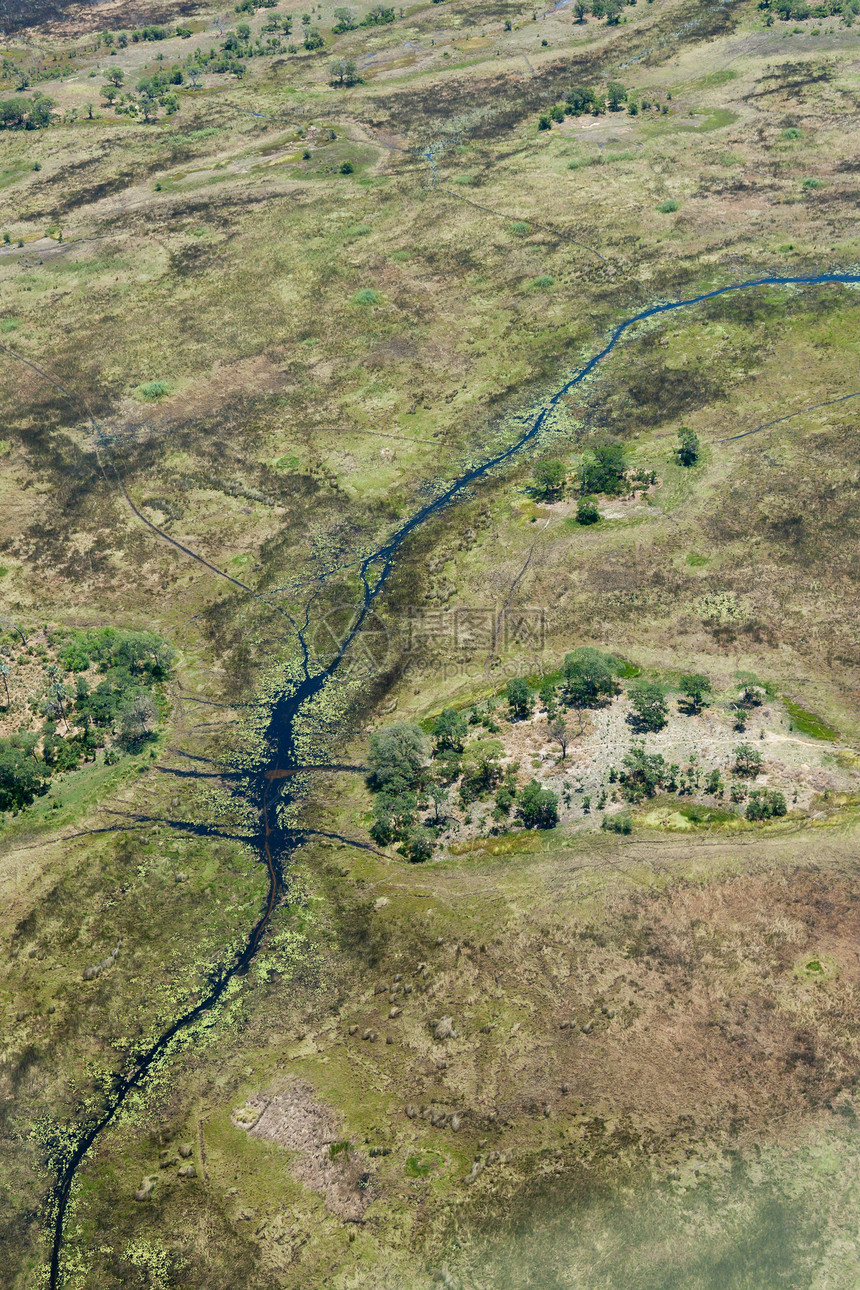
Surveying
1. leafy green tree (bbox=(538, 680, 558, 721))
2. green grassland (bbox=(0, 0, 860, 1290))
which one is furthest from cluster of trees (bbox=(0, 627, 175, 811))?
leafy green tree (bbox=(538, 680, 558, 721))

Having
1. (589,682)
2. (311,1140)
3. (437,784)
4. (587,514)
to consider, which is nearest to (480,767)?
(437,784)

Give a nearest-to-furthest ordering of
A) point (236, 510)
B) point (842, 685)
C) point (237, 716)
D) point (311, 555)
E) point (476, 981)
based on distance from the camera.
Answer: point (476, 981), point (842, 685), point (237, 716), point (311, 555), point (236, 510)

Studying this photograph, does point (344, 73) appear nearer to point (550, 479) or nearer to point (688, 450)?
point (550, 479)

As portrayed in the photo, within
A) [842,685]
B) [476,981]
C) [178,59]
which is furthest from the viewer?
[178,59]

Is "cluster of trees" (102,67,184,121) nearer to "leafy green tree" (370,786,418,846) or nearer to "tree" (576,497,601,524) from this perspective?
"tree" (576,497,601,524)

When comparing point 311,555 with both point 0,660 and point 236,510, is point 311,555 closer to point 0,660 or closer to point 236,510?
point 236,510

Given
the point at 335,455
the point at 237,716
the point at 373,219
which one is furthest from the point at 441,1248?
the point at 373,219

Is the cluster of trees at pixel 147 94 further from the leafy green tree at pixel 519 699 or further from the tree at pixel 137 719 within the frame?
the leafy green tree at pixel 519 699
